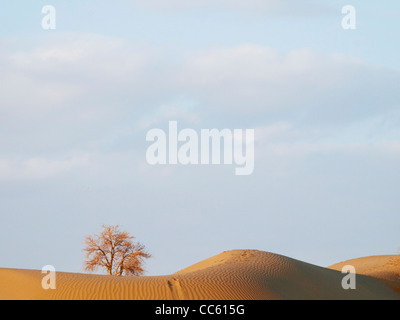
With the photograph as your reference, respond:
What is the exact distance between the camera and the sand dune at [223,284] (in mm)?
33250

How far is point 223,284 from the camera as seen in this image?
117ft

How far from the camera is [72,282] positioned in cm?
3506

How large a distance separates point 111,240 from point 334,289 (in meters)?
20.6

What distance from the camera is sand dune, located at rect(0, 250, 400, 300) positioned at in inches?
1309
